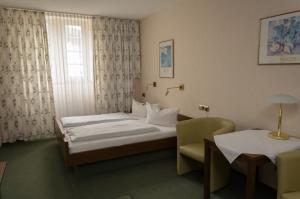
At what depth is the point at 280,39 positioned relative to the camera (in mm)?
2461

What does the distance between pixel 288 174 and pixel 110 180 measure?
6.72 ft

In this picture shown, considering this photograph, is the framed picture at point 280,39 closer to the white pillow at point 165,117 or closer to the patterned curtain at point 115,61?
the white pillow at point 165,117

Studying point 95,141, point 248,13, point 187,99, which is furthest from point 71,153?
point 248,13

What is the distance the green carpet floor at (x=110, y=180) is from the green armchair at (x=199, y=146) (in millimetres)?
128

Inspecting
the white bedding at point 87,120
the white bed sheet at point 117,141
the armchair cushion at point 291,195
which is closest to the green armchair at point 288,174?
the armchair cushion at point 291,195

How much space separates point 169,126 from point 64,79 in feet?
8.23

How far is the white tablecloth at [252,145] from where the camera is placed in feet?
6.50

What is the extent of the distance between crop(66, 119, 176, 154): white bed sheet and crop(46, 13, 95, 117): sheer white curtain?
77.4 inches

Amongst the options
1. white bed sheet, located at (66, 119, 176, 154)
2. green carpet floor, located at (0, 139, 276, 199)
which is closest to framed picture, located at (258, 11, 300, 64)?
green carpet floor, located at (0, 139, 276, 199)

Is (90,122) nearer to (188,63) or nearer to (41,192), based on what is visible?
(41,192)

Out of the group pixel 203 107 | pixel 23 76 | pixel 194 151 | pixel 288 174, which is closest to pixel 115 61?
pixel 23 76

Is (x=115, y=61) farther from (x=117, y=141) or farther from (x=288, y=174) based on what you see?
(x=288, y=174)

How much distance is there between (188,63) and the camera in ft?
12.6

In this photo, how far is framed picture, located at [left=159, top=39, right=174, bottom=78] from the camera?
168 inches
